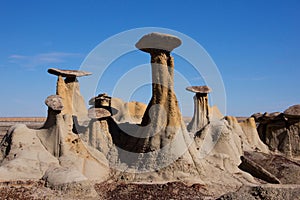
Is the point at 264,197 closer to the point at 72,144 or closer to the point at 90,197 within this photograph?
the point at 90,197

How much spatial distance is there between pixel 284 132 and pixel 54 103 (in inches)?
587

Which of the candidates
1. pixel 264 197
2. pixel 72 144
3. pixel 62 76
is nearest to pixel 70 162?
pixel 72 144

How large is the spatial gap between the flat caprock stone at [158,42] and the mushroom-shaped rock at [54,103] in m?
3.37

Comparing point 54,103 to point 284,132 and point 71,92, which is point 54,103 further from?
point 284,132

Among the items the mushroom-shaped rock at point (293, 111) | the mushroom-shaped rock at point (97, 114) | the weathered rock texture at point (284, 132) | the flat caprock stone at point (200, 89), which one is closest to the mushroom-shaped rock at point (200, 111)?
the flat caprock stone at point (200, 89)

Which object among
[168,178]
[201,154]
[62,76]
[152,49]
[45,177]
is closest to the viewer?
[45,177]

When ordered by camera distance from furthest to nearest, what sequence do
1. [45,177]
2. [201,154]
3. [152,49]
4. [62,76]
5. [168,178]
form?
[62,76], [201,154], [152,49], [168,178], [45,177]

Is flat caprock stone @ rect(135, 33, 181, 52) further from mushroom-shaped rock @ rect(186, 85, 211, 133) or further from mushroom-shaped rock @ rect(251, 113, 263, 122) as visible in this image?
mushroom-shaped rock @ rect(251, 113, 263, 122)

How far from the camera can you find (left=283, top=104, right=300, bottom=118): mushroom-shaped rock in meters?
22.1

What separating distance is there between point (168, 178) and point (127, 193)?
1.70 m

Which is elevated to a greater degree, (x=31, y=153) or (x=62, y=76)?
(x=62, y=76)

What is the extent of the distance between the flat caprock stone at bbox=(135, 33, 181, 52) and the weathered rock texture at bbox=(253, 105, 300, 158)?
39.1 ft

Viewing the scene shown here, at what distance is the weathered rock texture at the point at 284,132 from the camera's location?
2225 centimetres

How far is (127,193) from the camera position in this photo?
36.8 feet
